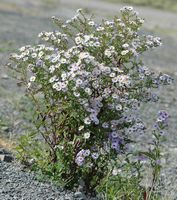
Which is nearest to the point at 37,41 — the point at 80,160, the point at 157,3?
the point at 80,160

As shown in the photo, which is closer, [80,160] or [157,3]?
[80,160]

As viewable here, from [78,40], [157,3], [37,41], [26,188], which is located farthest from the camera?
[157,3]

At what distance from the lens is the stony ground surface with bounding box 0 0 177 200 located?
8.30m

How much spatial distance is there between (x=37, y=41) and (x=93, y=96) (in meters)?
12.0

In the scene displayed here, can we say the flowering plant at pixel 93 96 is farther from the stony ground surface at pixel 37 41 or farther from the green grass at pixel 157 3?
the green grass at pixel 157 3

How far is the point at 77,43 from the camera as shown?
18.6ft

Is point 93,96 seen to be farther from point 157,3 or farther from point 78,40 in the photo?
point 157,3

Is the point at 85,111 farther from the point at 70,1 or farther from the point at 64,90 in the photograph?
the point at 70,1

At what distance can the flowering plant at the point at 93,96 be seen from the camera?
5539 mm

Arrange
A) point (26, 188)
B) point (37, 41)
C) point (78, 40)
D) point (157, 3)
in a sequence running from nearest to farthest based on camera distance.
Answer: point (26, 188)
point (78, 40)
point (37, 41)
point (157, 3)

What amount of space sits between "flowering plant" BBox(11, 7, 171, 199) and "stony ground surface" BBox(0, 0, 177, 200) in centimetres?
42

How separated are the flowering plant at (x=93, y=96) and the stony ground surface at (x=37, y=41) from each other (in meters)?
0.42

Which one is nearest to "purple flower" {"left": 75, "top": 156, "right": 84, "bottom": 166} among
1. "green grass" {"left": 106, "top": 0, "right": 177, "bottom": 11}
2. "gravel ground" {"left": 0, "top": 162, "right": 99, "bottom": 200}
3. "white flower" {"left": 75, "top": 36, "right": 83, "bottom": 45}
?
"gravel ground" {"left": 0, "top": 162, "right": 99, "bottom": 200}

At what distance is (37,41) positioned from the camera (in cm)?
1750
